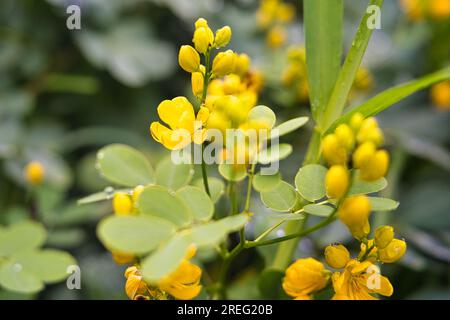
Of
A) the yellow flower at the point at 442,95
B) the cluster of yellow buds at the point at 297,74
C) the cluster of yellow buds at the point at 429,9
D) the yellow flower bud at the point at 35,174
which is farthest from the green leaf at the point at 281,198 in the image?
the cluster of yellow buds at the point at 429,9

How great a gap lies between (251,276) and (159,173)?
0.71 feet

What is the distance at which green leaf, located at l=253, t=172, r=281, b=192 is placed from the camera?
0.45 metres

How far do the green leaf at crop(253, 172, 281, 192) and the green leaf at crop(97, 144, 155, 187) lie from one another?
0.52 ft

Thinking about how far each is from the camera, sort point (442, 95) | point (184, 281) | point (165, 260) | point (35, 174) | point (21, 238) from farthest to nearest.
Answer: point (442, 95)
point (35, 174)
point (21, 238)
point (184, 281)
point (165, 260)

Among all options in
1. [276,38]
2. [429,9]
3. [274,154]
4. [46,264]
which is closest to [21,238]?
[46,264]

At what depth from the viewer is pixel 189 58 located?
0.47 meters

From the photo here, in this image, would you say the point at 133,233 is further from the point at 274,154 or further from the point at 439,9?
the point at 439,9

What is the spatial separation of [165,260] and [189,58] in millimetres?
185

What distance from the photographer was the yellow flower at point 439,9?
1.11 m

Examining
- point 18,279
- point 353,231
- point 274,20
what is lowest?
point 18,279

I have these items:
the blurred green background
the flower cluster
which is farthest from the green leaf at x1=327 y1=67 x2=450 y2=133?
the blurred green background

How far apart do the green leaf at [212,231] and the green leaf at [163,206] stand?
0.03 metres
